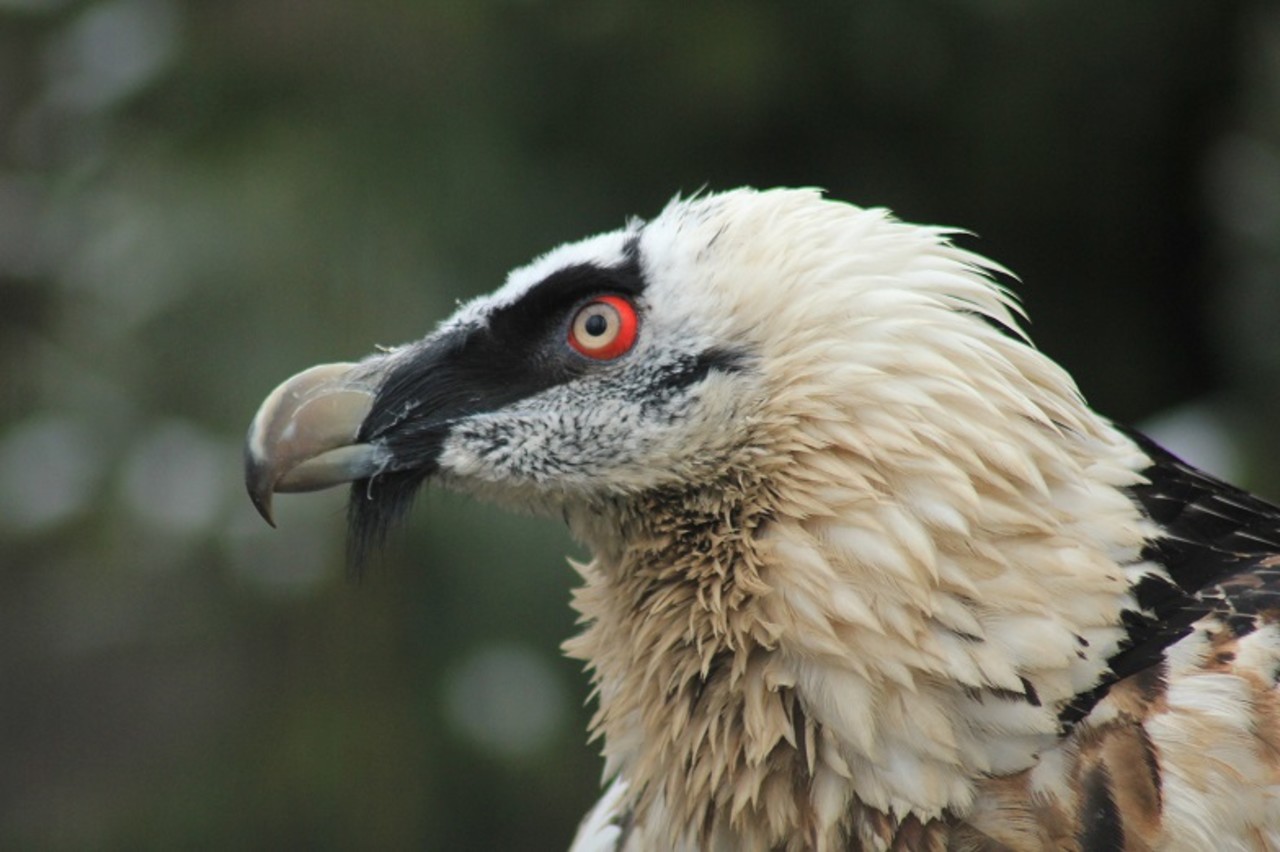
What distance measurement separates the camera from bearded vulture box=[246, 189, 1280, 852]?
2189 millimetres

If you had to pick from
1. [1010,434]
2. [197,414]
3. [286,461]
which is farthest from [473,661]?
[1010,434]

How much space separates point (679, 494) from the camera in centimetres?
242

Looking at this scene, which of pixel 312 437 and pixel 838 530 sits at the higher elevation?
pixel 838 530

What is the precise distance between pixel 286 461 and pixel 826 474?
87cm

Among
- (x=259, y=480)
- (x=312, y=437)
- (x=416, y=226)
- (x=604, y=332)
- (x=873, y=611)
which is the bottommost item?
(x=259, y=480)

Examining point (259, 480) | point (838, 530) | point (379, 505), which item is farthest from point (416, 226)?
point (838, 530)

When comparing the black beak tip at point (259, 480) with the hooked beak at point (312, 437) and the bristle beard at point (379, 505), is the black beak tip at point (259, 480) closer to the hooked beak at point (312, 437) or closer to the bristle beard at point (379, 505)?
the hooked beak at point (312, 437)

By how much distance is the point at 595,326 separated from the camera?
2529 mm

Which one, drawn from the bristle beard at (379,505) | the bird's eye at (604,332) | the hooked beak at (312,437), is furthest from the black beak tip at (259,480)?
the bird's eye at (604,332)

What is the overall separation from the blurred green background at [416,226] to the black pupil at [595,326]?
8.01 feet

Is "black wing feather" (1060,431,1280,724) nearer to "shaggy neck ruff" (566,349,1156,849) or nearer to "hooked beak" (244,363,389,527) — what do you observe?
"shaggy neck ruff" (566,349,1156,849)

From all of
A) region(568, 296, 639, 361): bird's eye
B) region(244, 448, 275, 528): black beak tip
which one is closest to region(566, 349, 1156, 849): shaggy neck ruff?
region(568, 296, 639, 361): bird's eye

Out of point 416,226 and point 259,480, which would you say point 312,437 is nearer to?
point 259,480

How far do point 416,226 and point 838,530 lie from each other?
10.2ft
